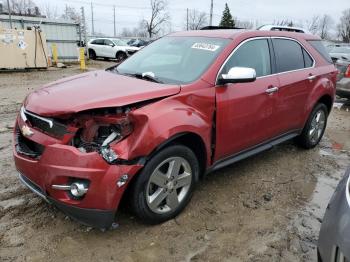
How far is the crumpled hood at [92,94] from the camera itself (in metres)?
2.74

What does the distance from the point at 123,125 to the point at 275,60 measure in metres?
2.40

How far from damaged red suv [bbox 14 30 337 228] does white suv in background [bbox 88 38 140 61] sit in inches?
766

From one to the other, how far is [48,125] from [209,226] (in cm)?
169

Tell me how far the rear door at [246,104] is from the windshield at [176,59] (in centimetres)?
23

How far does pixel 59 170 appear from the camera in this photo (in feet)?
8.61

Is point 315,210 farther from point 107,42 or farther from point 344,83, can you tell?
point 107,42

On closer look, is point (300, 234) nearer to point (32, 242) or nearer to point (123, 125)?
point (123, 125)

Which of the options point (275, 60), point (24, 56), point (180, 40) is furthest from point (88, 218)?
point (24, 56)

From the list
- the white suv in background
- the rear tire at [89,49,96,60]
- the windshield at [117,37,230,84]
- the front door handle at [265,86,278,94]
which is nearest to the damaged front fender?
the windshield at [117,37,230,84]

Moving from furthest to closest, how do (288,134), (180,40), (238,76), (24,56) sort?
(24,56), (288,134), (180,40), (238,76)

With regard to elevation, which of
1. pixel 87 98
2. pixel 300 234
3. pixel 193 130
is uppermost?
pixel 87 98

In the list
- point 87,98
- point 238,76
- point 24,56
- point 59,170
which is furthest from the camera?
point 24,56

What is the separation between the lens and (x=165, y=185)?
3.10m

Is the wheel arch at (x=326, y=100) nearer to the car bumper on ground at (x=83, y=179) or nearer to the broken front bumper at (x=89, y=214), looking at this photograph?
the car bumper on ground at (x=83, y=179)
